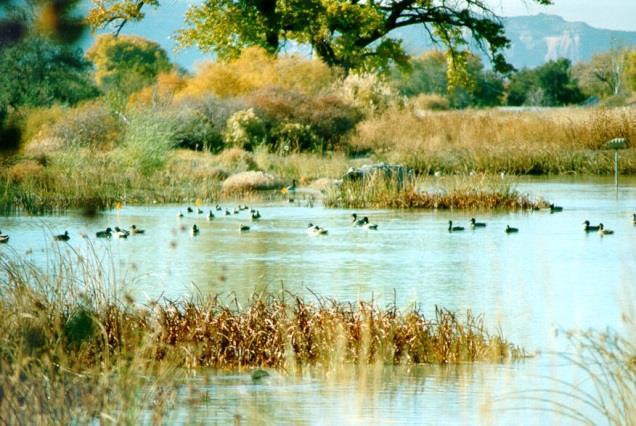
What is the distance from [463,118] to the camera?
109ft

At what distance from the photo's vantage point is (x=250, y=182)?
79.2ft

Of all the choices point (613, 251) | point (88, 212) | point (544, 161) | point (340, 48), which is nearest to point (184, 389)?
point (88, 212)

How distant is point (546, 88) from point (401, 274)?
60.1 meters

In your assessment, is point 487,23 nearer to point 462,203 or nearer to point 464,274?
point 462,203

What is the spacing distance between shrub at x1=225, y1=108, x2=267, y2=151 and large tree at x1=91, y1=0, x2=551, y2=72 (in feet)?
9.48

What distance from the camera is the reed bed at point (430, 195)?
65.6ft

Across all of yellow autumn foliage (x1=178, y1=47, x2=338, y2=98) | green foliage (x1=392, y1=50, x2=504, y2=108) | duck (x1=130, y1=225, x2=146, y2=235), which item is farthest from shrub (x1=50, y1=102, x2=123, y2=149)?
green foliage (x1=392, y1=50, x2=504, y2=108)

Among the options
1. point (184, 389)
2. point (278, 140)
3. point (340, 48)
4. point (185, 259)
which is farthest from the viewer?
point (340, 48)

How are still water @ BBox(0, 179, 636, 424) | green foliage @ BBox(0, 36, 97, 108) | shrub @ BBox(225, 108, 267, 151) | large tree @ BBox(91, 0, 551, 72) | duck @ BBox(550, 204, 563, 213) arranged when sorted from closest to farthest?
1. green foliage @ BBox(0, 36, 97, 108)
2. still water @ BBox(0, 179, 636, 424)
3. duck @ BBox(550, 204, 563, 213)
4. shrub @ BBox(225, 108, 267, 151)
5. large tree @ BBox(91, 0, 551, 72)

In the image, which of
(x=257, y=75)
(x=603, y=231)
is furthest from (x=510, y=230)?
(x=257, y=75)

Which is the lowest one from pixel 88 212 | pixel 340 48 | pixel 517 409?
pixel 517 409

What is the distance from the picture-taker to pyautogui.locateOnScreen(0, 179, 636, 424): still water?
263 inches

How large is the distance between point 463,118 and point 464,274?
69.2 feet

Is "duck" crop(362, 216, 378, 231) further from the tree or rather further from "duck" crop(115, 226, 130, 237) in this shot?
the tree
